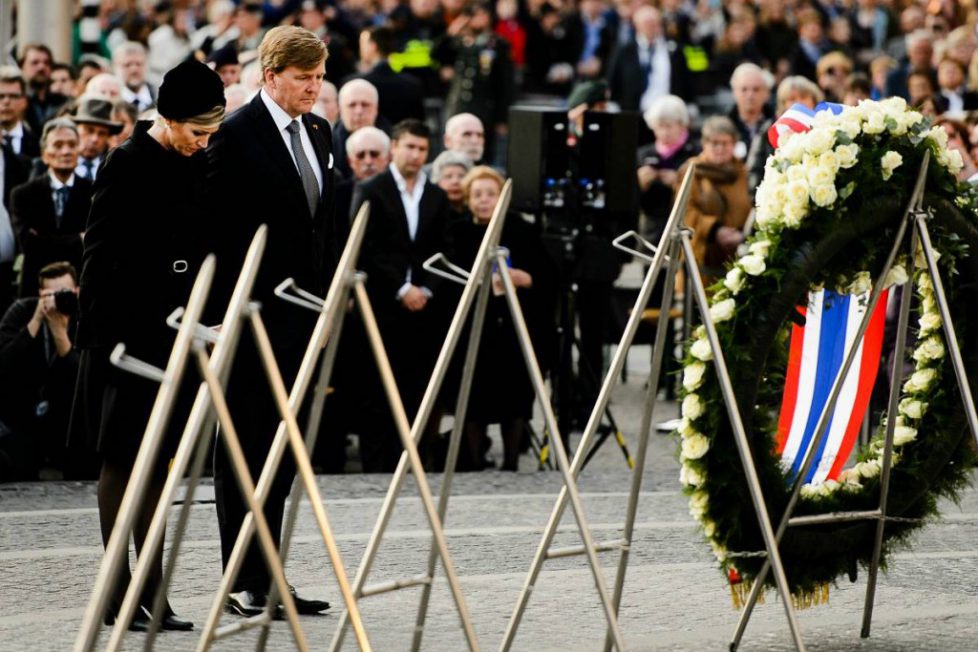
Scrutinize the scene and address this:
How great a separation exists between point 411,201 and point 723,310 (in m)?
5.23

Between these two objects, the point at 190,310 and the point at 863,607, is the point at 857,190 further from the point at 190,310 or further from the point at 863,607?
the point at 190,310

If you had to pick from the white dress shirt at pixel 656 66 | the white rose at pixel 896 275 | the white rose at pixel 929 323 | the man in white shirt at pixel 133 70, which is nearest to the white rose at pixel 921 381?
the white rose at pixel 929 323

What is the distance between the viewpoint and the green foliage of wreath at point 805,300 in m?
6.20

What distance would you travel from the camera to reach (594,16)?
2444 cm

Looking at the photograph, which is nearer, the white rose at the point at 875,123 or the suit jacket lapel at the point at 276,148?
the white rose at the point at 875,123

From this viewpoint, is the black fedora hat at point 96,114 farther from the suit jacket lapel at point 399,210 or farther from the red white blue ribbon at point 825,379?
the red white blue ribbon at point 825,379

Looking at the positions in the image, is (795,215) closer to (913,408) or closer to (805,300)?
(805,300)

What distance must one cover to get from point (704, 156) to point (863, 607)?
257 inches

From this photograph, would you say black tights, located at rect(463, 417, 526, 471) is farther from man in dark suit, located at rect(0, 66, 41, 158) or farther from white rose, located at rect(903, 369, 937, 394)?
white rose, located at rect(903, 369, 937, 394)

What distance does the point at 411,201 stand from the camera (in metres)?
11.2

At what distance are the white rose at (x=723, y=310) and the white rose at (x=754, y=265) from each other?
0.38ft

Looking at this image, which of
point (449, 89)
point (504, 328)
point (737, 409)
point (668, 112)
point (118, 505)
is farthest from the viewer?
point (449, 89)

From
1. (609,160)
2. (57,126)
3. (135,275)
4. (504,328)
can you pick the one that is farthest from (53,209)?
(135,275)

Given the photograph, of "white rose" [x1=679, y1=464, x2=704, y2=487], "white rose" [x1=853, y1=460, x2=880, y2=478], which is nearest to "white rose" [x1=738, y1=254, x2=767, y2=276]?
"white rose" [x1=679, y1=464, x2=704, y2=487]
